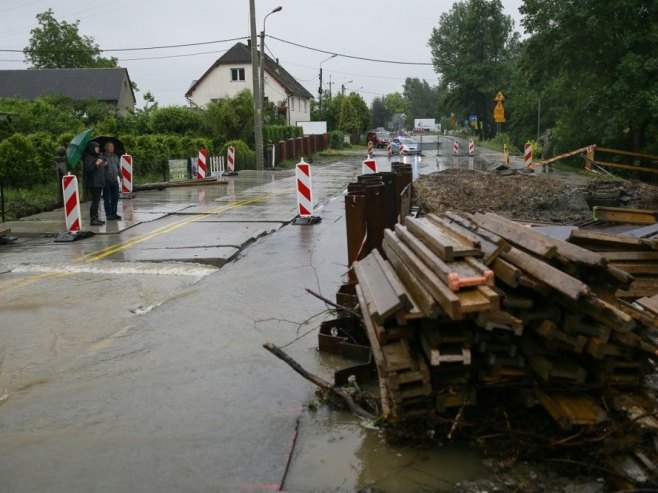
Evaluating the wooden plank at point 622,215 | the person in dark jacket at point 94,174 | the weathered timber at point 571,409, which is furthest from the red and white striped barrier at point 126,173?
the weathered timber at point 571,409

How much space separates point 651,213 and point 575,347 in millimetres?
7331

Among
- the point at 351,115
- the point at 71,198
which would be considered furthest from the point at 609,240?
the point at 351,115

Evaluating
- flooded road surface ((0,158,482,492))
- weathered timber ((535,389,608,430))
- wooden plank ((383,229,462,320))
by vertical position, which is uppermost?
wooden plank ((383,229,462,320))

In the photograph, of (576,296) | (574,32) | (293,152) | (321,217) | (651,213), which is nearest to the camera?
(576,296)

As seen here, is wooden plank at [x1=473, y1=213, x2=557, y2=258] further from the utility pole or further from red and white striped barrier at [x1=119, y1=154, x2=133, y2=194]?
the utility pole

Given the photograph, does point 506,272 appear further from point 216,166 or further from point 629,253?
point 216,166

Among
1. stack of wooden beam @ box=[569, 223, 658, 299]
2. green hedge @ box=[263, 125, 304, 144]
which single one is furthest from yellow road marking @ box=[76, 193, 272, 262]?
green hedge @ box=[263, 125, 304, 144]

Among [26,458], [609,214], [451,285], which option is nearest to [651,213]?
[609,214]

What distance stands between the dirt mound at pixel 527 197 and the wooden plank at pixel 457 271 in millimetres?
7840

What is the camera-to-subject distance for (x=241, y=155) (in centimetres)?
3244

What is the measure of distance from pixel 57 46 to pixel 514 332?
91122 millimetres

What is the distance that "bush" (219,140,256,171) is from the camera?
32.1 meters

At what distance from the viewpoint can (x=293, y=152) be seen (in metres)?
42.2

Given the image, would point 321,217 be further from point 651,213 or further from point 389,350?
point 389,350
